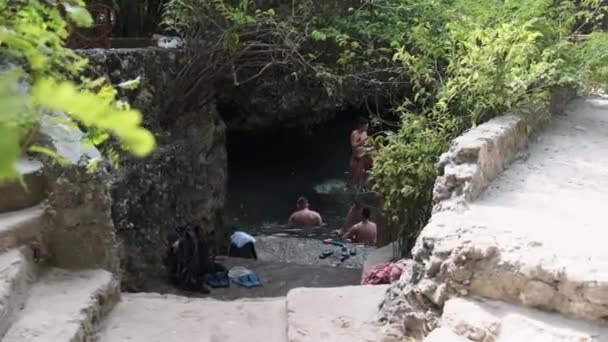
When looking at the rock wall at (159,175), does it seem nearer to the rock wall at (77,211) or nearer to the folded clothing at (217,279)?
the folded clothing at (217,279)

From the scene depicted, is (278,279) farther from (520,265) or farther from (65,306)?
(520,265)

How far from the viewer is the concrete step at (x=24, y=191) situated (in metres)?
3.20

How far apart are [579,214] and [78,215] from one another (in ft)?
7.64

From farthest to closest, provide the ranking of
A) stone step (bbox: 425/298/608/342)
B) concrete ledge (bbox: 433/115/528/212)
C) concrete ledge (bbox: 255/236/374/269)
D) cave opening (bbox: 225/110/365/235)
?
cave opening (bbox: 225/110/365/235) < concrete ledge (bbox: 255/236/374/269) < concrete ledge (bbox: 433/115/528/212) < stone step (bbox: 425/298/608/342)

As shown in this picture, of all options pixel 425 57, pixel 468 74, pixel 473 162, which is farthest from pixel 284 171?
pixel 473 162

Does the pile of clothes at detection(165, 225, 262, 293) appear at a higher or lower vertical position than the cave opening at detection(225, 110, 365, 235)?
higher

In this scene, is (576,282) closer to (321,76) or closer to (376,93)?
(321,76)

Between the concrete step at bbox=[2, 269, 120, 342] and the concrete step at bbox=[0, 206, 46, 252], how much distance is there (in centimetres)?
20

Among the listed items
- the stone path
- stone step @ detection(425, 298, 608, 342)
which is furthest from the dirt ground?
stone step @ detection(425, 298, 608, 342)

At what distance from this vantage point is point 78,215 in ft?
10.9

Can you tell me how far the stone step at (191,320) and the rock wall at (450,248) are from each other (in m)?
0.60

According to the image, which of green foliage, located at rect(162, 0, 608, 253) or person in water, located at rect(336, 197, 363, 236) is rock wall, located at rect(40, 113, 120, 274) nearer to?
green foliage, located at rect(162, 0, 608, 253)

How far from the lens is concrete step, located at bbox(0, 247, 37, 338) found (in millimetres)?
2654

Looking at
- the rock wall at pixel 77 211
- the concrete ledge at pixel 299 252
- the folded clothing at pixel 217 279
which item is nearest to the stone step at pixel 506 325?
the rock wall at pixel 77 211
